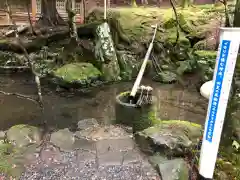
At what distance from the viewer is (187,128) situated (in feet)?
13.0

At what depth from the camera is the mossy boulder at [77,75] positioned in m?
8.69

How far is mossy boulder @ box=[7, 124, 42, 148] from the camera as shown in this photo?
3867 mm

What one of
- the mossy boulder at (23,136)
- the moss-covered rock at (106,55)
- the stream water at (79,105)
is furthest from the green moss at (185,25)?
the mossy boulder at (23,136)

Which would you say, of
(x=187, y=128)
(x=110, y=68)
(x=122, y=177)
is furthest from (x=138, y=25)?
(x=122, y=177)

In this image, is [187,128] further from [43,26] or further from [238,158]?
[43,26]

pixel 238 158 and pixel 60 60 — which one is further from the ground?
pixel 238 158

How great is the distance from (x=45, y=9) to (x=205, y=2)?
12.6 metres

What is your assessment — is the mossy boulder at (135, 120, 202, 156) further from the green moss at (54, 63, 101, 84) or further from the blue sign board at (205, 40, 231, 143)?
the green moss at (54, 63, 101, 84)

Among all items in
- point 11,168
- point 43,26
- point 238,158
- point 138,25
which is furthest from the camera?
point 138,25

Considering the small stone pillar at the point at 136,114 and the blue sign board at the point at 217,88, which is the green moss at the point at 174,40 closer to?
the small stone pillar at the point at 136,114

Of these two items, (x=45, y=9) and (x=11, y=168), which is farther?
(x=45, y=9)

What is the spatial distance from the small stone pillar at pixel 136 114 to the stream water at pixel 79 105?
1.52 metres

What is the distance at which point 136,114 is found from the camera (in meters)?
4.68

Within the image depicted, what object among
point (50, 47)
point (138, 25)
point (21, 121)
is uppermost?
point (138, 25)
